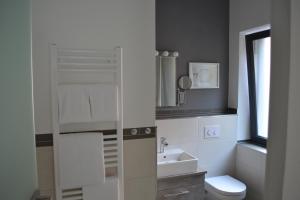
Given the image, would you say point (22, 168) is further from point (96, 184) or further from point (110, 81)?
point (110, 81)

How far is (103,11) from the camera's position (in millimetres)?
1624

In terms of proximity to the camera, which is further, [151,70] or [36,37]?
[151,70]

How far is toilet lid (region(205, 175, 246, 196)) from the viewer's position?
2.26m

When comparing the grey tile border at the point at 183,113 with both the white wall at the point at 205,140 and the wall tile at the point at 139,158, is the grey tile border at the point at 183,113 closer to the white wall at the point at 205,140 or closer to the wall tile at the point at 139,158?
the white wall at the point at 205,140

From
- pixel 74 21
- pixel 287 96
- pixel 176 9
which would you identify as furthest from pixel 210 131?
pixel 74 21

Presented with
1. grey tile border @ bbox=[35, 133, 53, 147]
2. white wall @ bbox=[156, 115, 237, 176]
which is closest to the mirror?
white wall @ bbox=[156, 115, 237, 176]

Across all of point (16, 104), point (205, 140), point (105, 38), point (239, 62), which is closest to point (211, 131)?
point (205, 140)

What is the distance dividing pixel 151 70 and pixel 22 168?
1146 mm

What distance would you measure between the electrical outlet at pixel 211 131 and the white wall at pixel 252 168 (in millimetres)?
373

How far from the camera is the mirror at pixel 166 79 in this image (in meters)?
2.54

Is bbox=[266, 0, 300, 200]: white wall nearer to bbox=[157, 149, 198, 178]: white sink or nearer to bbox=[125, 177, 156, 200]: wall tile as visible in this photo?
bbox=[125, 177, 156, 200]: wall tile

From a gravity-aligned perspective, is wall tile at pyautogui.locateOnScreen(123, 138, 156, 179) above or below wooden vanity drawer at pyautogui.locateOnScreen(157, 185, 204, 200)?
above

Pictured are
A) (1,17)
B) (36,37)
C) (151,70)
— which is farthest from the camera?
(151,70)

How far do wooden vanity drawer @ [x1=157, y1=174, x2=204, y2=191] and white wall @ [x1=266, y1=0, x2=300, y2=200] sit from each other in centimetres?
116
